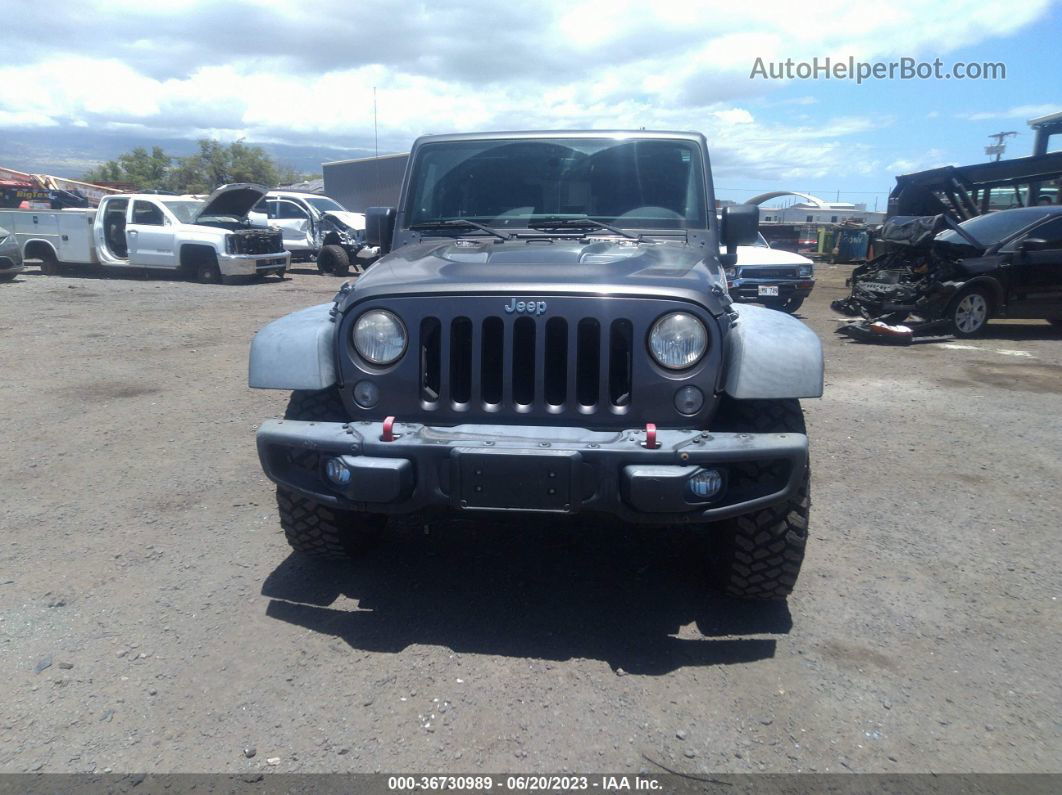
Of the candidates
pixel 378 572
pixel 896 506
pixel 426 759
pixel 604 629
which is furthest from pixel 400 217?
pixel 896 506

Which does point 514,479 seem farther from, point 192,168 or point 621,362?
point 192,168

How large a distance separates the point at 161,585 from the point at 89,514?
113 centimetres

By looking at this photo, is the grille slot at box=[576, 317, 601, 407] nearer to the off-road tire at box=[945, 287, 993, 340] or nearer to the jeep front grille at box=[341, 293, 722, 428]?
the jeep front grille at box=[341, 293, 722, 428]

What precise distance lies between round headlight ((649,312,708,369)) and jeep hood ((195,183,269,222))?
1368 centimetres

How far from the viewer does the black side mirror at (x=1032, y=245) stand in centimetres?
1072

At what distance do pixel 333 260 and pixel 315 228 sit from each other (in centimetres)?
166

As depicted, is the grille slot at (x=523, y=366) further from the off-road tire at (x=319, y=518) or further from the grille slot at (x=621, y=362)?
the off-road tire at (x=319, y=518)

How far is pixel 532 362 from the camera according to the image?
10.1ft

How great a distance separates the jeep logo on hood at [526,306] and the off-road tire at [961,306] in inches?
384

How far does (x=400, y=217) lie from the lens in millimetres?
4559

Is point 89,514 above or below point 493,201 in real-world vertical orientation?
below

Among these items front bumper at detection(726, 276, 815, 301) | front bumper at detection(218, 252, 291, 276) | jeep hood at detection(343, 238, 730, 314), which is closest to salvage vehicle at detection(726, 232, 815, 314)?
front bumper at detection(726, 276, 815, 301)

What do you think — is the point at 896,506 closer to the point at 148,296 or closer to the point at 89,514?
the point at 89,514

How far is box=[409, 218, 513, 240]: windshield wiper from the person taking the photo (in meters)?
4.10
